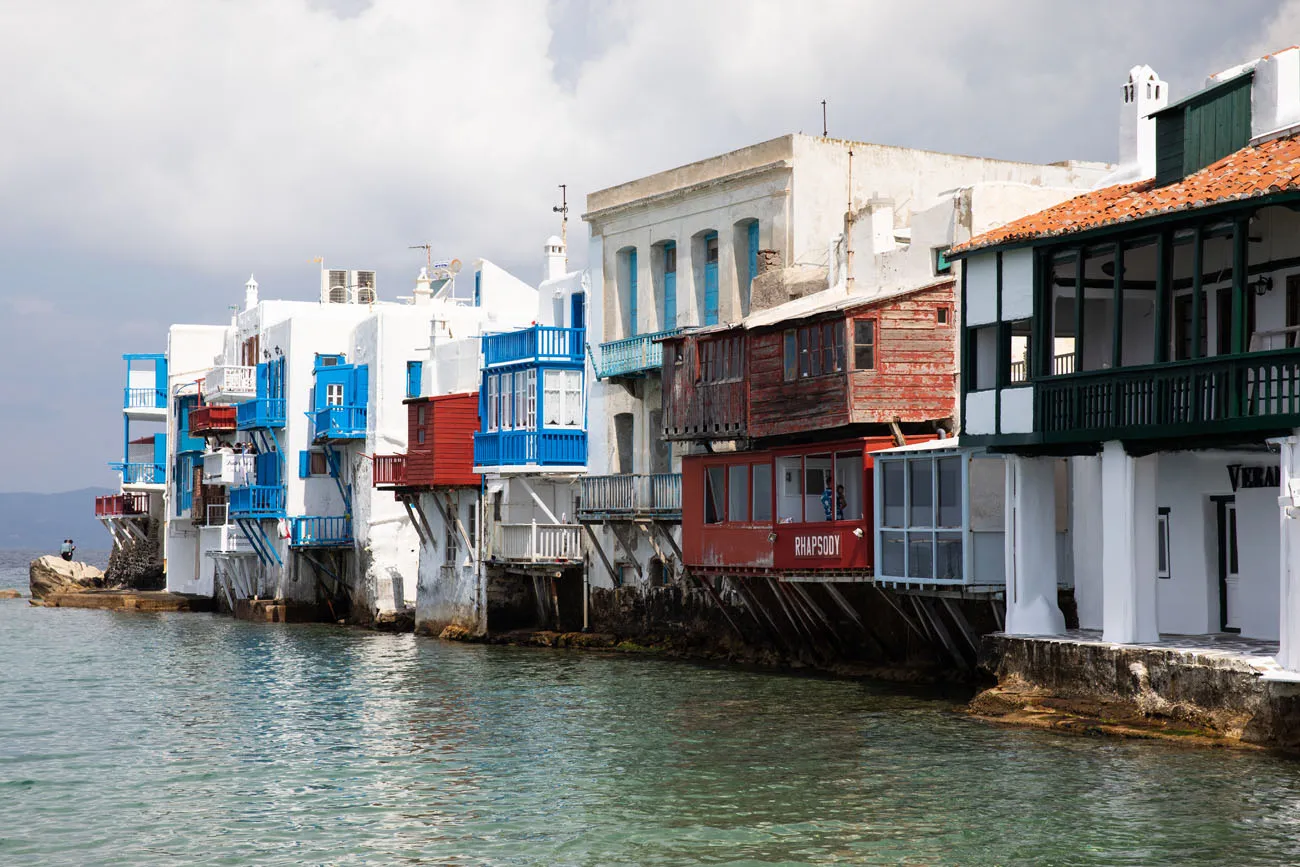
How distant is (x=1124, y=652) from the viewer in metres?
24.7

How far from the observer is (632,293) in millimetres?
45531

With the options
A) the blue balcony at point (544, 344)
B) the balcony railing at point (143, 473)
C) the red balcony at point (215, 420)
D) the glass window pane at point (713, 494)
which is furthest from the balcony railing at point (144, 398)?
the glass window pane at point (713, 494)

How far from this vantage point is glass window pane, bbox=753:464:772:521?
36031mm

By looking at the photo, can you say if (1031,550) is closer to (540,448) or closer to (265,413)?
(540,448)

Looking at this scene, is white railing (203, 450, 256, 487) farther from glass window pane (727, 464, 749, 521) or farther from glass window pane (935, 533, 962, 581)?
glass window pane (935, 533, 962, 581)

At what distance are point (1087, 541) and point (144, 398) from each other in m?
60.4

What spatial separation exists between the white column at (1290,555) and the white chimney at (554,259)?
3105 cm

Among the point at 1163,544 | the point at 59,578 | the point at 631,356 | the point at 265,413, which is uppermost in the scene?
the point at 631,356

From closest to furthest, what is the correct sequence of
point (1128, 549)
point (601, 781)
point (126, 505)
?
1. point (601, 781)
2. point (1128, 549)
3. point (126, 505)

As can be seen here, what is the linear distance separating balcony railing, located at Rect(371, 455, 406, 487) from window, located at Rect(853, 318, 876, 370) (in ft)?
72.3

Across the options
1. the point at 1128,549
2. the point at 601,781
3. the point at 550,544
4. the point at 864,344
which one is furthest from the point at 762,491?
the point at 601,781

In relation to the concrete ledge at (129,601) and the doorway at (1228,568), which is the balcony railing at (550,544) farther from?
the concrete ledge at (129,601)

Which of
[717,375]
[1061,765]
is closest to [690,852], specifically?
[1061,765]

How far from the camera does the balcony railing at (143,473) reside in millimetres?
82269
